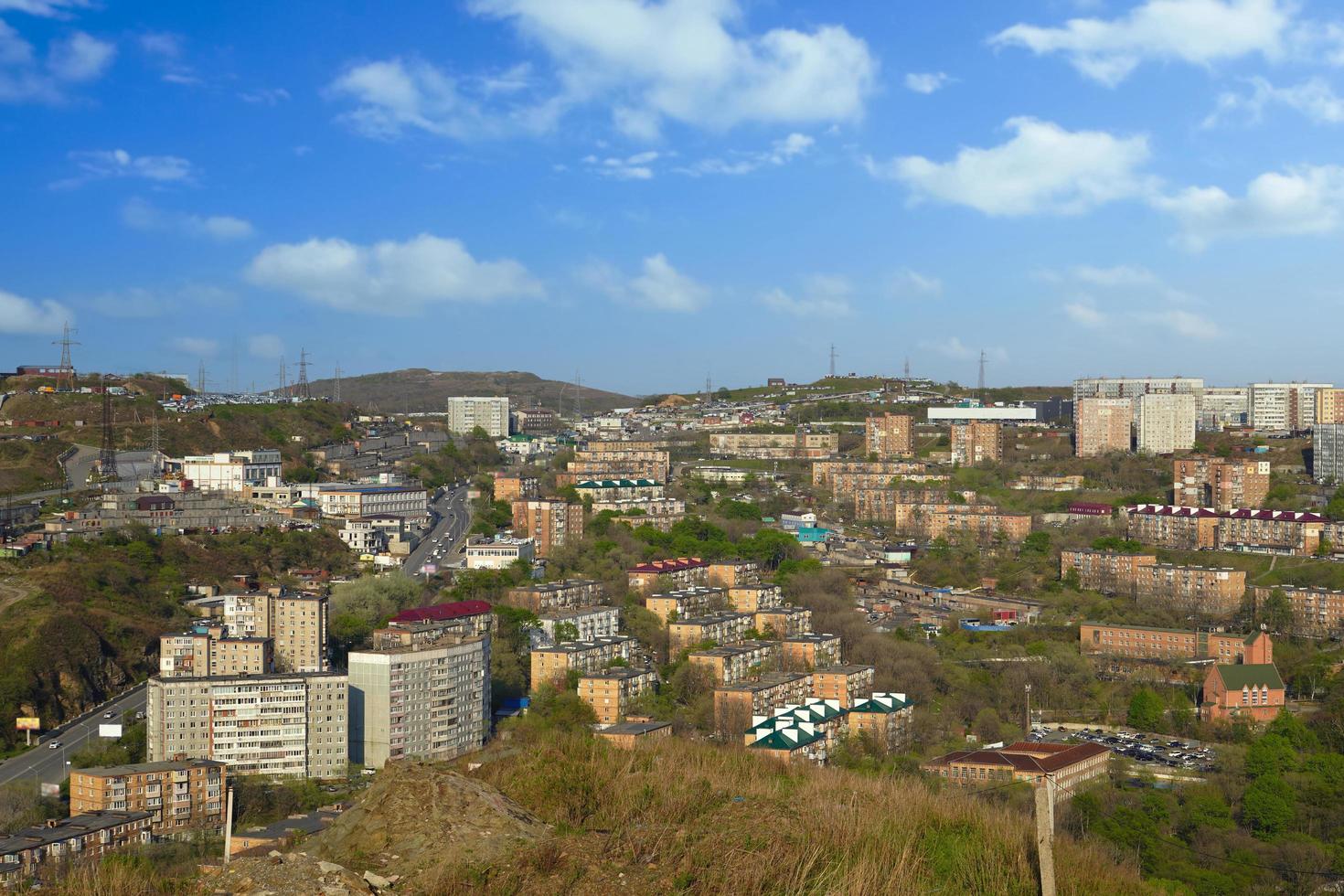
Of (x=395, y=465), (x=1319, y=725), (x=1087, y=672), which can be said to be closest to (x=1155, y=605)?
(x=1087, y=672)

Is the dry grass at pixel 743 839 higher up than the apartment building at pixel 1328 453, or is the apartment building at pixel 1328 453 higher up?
the apartment building at pixel 1328 453

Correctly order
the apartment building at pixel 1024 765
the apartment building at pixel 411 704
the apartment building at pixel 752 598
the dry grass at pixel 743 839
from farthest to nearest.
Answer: the apartment building at pixel 752 598
the apartment building at pixel 411 704
the apartment building at pixel 1024 765
the dry grass at pixel 743 839

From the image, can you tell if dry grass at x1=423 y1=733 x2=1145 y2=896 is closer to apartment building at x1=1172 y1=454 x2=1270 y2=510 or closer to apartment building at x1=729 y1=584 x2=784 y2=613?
apartment building at x1=729 y1=584 x2=784 y2=613

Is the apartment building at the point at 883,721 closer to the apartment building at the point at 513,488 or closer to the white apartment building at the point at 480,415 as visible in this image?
the apartment building at the point at 513,488

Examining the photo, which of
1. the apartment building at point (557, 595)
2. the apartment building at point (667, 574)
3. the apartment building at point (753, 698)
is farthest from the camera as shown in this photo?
the apartment building at point (667, 574)

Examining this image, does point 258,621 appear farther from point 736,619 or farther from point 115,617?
point 736,619

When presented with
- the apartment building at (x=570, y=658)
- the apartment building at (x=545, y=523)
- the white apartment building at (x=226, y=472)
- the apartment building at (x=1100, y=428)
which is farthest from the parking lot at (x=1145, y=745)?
the apartment building at (x=1100, y=428)

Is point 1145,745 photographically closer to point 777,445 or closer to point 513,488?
point 513,488

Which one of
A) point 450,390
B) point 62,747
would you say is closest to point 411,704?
point 62,747
